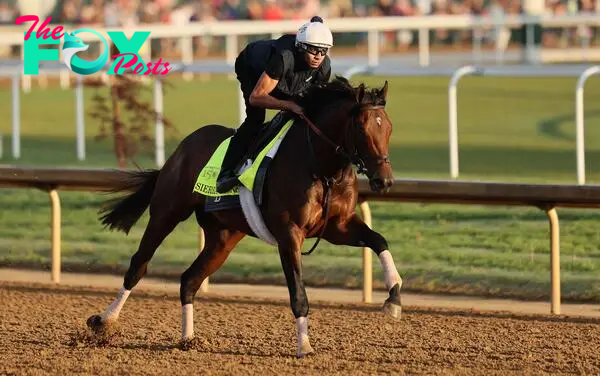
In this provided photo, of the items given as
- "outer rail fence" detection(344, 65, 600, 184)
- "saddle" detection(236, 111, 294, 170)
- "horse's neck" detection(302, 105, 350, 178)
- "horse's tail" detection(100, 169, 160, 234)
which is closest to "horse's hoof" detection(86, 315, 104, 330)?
"horse's tail" detection(100, 169, 160, 234)

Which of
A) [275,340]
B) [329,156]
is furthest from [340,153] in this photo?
[275,340]

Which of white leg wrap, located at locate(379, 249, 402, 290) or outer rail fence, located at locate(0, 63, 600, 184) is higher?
outer rail fence, located at locate(0, 63, 600, 184)

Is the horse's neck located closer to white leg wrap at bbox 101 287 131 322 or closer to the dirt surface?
the dirt surface

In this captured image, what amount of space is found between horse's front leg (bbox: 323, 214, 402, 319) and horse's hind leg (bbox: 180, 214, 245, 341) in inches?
28.7

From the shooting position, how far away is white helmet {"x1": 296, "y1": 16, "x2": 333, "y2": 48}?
6852 mm

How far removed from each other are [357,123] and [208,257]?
1343 millimetres

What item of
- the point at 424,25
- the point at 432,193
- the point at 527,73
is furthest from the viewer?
the point at 424,25

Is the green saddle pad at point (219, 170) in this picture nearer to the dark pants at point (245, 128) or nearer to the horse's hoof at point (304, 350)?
the dark pants at point (245, 128)

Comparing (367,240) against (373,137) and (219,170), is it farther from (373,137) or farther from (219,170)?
(219,170)

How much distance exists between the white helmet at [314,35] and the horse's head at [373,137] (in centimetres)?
34

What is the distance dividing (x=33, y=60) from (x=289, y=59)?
36.3ft

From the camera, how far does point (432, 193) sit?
29.2ft

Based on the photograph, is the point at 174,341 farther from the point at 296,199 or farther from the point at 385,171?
the point at 385,171

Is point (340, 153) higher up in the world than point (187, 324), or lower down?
higher up
